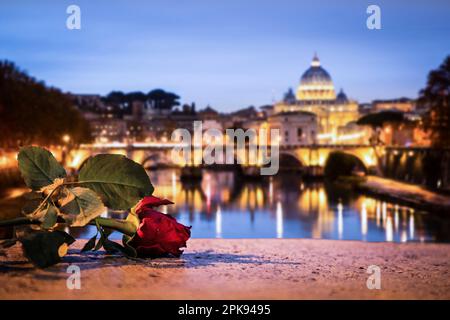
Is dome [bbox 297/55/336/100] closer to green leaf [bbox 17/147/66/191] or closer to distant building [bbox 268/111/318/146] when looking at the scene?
distant building [bbox 268/111/318/146]

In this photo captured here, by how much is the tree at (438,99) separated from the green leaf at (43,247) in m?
30.9

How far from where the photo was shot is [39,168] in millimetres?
2322

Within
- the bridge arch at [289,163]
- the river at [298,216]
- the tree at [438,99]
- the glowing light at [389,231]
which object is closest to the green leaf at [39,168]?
the river at [298,216]

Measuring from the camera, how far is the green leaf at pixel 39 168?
7.59ft

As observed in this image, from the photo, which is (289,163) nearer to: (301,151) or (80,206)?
(301,151)

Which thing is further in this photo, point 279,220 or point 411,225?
point 279,220

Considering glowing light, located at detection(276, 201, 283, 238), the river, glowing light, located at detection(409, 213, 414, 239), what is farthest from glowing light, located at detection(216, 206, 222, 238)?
glowing light, located at detection(409, 213, 414, 239)

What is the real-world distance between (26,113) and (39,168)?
100ft

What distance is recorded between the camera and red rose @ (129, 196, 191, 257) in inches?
97.6

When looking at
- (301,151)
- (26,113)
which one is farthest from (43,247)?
(301,151)

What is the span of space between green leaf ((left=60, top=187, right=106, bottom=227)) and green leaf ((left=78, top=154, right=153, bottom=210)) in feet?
0.23

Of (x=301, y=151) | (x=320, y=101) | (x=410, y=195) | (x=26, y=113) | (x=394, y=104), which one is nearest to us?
(x=26, y=113)

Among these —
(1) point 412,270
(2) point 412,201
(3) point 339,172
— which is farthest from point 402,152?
(1) point 412,270
